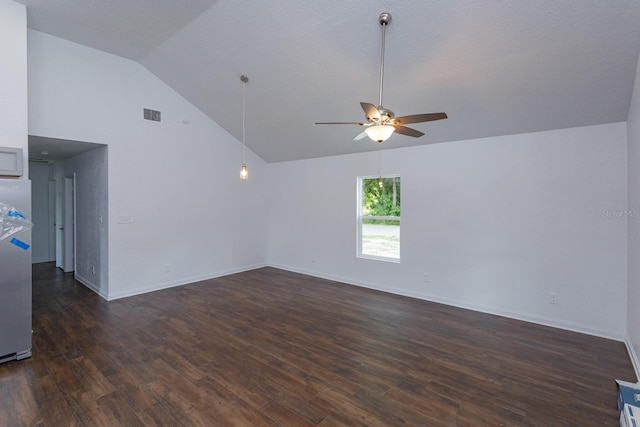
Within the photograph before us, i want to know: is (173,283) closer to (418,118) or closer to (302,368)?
(302,368)

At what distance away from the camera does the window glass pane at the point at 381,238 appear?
530 centimetres

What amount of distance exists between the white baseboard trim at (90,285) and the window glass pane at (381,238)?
14.6 feet

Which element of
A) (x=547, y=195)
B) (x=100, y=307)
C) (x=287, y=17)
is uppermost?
(x=287, y=17)

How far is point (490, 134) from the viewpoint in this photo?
13.6ft

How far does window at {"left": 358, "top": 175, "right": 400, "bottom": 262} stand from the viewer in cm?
529

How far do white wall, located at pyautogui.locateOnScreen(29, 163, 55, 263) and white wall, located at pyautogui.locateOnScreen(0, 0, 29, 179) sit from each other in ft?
18.4

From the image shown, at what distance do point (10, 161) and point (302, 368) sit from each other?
354 cm

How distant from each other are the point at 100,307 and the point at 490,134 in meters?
6.03

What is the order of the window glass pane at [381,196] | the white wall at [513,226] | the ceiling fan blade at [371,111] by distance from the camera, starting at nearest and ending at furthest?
the ceiling fan blade at [371,111] < the white wall at [513,226] < the window glass pane at [381,196]

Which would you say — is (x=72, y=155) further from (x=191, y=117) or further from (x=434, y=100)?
(x=434, y=100)

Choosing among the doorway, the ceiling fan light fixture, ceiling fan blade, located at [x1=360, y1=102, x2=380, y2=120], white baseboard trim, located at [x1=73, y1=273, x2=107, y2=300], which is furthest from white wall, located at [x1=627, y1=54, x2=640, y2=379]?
the doorway

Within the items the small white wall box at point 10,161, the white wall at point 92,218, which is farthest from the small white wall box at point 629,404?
the white wall at point 92,218

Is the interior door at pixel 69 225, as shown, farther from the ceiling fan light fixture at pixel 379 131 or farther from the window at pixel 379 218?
the ceiling fan light fixture at pixel 379 131

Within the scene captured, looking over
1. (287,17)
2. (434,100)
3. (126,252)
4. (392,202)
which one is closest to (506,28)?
(434,100)
